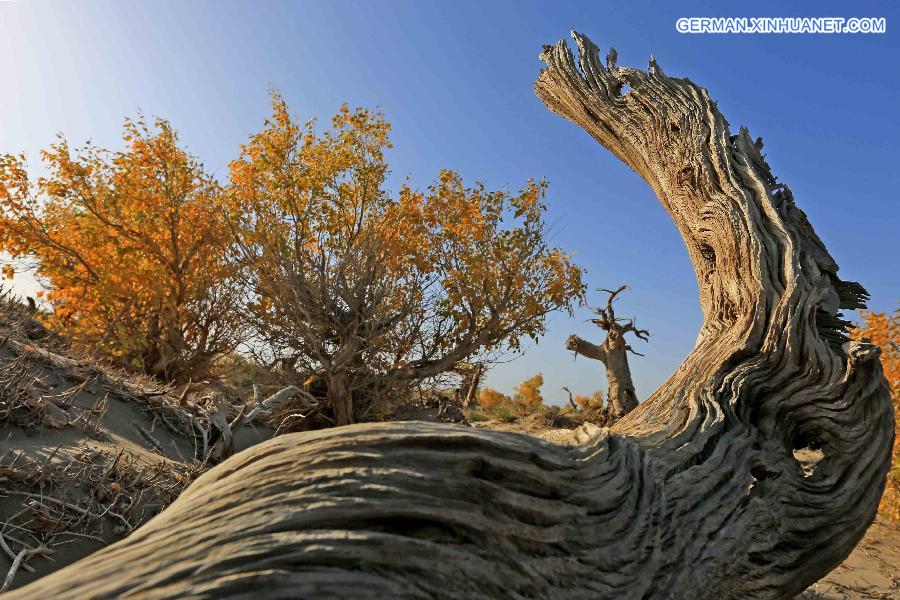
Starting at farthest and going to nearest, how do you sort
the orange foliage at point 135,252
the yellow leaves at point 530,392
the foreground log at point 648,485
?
the yellow leaves at point 530,392, the orange foliage at point 135,252, the foreground log at point 648,485

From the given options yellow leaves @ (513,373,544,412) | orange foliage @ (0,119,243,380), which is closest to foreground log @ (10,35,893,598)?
orange foliage @ (0,119,243,380)

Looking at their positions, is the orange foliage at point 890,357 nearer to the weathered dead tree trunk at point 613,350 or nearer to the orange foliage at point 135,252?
the weathered dead tree trunk at point 613,350

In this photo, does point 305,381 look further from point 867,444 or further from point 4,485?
point 867,444

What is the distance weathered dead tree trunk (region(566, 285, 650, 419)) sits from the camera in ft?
43.7

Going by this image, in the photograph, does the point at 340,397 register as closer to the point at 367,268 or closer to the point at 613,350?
the point at 367,268

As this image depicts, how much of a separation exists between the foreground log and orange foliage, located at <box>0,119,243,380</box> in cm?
921

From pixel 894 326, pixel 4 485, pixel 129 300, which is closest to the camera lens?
pixel 4 485

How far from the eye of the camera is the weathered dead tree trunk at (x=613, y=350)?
43.7ft

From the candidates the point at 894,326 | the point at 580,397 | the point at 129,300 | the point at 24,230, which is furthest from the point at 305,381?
the point at 580,397

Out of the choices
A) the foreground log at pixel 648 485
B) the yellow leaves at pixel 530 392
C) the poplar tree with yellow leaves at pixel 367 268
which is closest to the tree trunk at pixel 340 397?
the poplar tree with yellow leaves at pixel 367 268

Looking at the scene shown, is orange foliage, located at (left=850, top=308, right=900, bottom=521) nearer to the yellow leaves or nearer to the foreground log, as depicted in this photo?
Result: the foreground log

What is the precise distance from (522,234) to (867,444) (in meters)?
8.35

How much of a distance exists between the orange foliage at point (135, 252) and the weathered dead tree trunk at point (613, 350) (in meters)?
8.19

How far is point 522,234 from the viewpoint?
11.3 metres
